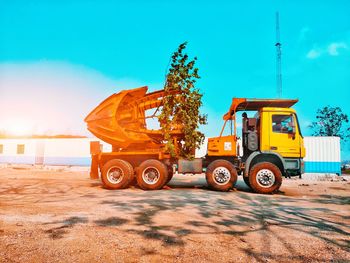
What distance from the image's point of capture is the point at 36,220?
4.95 meters

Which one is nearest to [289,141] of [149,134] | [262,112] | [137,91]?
[262,112]

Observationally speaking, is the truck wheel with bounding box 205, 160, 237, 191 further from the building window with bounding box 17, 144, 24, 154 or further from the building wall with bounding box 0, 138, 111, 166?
the building window with bounding box 17, 144, 24, 154

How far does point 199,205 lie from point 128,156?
15.7 ft

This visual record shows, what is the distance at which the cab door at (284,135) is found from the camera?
9859 millimetres

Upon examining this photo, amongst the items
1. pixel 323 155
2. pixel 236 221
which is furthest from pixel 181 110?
pixel 323 155


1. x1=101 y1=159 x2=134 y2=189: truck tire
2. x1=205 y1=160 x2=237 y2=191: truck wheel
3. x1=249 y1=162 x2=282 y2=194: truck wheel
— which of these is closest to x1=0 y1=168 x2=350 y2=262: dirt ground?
x1=249 y1=162 x2=282 y2=194: truck wheel

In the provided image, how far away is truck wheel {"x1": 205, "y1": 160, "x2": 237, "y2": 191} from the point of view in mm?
9820

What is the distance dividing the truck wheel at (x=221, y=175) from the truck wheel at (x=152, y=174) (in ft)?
5.80

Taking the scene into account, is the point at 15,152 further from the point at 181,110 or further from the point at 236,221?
the point at 236,221

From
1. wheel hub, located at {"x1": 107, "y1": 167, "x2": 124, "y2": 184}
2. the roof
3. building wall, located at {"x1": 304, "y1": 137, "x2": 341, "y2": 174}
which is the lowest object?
wheel hub, located at {"x1": 107, "y1": 167, "x2": 124, "y2": 184}

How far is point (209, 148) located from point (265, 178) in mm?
2414

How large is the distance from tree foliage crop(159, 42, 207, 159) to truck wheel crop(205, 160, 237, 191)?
3.95 feet

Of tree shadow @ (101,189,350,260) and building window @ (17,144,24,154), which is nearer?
tree shadow @ (101,189,350,260)

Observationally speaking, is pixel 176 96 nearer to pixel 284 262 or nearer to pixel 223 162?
pixel 223 162
